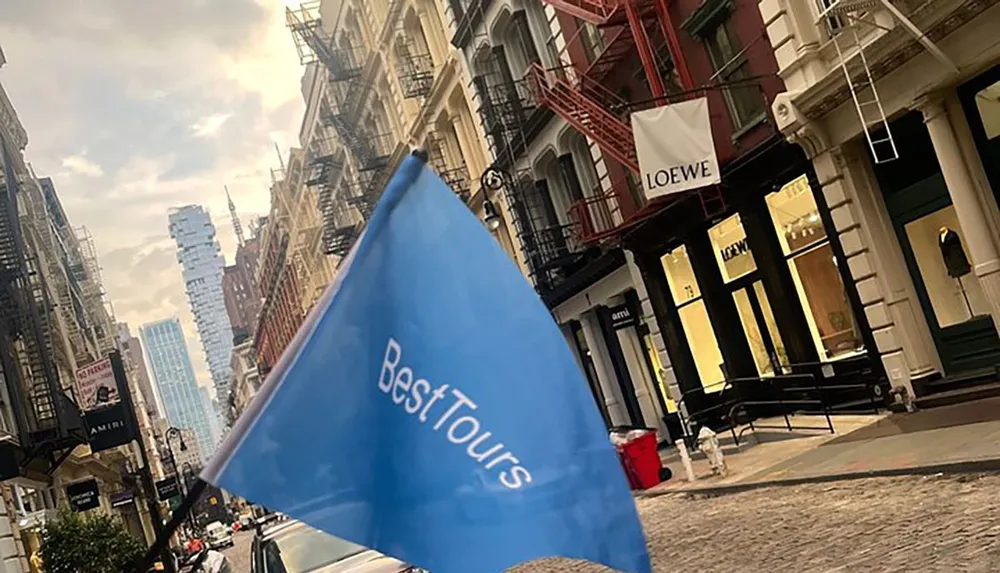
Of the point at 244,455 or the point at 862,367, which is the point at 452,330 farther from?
the point at 862,367

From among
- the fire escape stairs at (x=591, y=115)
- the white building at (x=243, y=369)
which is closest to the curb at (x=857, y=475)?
A: the fire escape stairs at (x=591, y=115)

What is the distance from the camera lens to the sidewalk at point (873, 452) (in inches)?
393

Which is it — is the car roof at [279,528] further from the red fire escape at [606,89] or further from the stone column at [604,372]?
the stone column at [604,372]

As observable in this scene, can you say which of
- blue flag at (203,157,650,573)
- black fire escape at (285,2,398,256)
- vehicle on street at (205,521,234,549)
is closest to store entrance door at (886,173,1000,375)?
blue flag at (203,157,650,573)

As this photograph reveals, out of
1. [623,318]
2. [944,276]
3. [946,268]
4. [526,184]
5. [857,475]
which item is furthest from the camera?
[526,184]

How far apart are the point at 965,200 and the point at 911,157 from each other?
162 centimetres

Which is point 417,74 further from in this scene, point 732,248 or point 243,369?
point 243,369

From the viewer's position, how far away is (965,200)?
497 inches

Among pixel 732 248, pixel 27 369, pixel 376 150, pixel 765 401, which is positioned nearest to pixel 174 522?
pixel 765 401

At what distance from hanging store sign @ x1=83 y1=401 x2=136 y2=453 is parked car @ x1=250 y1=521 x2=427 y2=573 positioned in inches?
712

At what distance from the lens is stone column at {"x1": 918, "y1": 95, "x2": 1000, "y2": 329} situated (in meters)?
12.5

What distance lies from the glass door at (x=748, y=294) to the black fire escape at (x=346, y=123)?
1927 centimetres

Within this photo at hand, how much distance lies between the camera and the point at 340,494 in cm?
246

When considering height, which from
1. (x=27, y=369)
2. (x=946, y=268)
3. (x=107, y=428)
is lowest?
(x=946, y=268)
